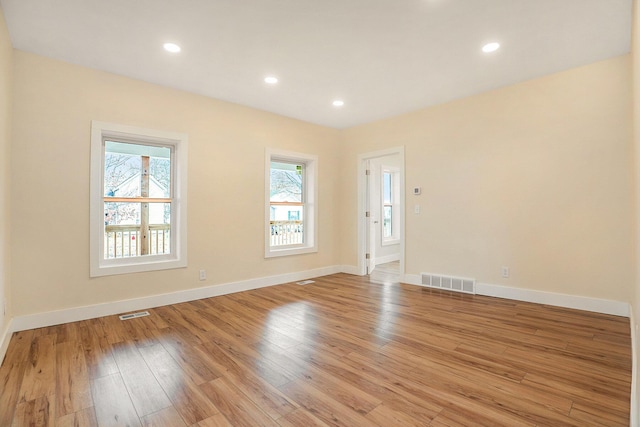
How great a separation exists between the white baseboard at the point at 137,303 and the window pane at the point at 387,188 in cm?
314

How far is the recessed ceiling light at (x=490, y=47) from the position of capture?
2785 millimetres

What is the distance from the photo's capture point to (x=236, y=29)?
256cm

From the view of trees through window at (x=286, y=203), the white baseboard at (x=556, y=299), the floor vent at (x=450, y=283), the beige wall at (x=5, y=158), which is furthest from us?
the view of trees through window at (x=286, y=203)

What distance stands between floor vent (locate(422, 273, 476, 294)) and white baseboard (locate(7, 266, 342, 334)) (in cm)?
199

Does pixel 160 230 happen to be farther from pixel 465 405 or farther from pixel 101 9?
pixel 465 405

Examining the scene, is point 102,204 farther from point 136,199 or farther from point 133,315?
point 133,315

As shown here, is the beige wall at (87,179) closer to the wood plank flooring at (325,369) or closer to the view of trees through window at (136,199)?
the view of trees through window at (136,199)

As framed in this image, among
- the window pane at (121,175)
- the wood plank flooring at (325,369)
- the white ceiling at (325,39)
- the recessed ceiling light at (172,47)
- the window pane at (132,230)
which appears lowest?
the wood plank flooring at (325,369)

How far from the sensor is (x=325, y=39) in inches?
107

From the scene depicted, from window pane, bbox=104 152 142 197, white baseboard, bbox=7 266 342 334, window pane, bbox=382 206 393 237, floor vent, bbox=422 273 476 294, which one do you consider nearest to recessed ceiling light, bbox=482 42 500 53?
floor vent, bbox=422 273 476 294

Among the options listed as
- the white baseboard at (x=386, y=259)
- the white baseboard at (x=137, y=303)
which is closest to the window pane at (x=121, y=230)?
the white baseboard at (x=137, y=303)

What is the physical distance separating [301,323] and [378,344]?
844 mm

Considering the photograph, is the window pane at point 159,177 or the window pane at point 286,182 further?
the window pane at point 286,182

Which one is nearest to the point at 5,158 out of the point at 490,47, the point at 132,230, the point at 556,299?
the point at 132,230
